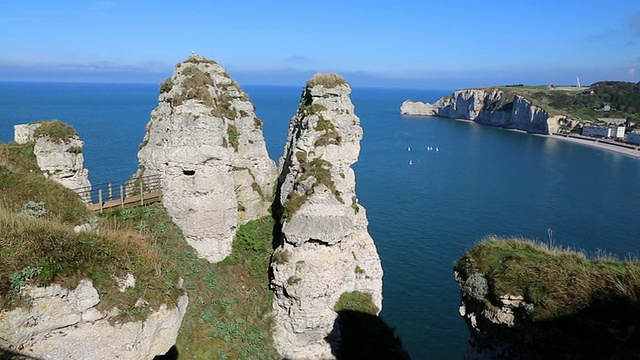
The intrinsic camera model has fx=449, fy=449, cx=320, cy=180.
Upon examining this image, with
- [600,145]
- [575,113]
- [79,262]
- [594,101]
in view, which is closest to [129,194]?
[79,262]

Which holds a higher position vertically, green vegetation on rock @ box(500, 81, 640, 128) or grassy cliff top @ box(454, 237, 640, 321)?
green vegetation on rock @ box(500, 81, 640, 128)

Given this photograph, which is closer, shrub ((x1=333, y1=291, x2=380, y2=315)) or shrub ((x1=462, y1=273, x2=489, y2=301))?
shrub ((x1=462, y1=273, x2=489, y2=301))

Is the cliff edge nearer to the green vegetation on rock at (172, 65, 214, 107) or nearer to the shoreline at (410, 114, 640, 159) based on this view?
the green vegetation on rock at (172, 65, 214, 107)

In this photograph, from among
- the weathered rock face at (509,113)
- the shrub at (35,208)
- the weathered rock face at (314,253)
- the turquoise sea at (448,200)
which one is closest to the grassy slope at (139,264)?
the shrub at (35,208)

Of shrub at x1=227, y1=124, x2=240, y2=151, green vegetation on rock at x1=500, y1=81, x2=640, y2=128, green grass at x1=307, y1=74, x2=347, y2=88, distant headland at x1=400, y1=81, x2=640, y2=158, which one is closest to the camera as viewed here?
green grass at x1=307, y1=74, x2=347, y2=88

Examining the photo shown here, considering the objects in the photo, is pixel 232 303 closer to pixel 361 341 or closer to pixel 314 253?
pixel 314 253

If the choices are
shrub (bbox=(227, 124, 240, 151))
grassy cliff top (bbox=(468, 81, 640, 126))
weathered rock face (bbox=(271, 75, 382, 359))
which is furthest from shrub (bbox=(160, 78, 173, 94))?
grassy cliff top (bbox=(468, 81, 640, 126))
